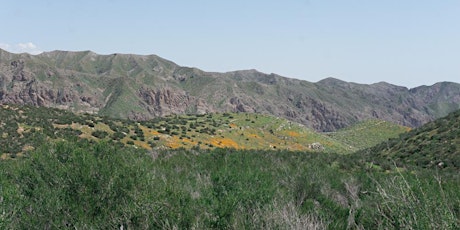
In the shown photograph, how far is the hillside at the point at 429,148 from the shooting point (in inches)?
1531

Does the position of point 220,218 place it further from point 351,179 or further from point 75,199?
point 351,179

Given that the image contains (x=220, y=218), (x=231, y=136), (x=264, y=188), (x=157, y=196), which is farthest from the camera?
(x=231, y=136)

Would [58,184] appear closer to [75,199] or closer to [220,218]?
[75,199]

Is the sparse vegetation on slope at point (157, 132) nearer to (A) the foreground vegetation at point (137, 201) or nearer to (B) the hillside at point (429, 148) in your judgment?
(A) the foreground vegetation at point (137, 201)

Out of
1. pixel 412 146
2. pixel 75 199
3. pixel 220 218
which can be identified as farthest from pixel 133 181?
pixel 412 146

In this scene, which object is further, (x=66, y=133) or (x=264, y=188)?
(x=66, y=133)

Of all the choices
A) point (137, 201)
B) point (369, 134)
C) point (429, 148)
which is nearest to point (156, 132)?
A: point (429, 148)

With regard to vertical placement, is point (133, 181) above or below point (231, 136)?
above

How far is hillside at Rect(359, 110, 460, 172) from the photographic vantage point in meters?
38.9

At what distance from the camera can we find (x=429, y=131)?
175 feet

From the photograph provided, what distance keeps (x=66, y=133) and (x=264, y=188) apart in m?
39.0

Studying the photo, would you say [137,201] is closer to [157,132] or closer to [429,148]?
[429,148]

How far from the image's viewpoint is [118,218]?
→ 48.8 feet

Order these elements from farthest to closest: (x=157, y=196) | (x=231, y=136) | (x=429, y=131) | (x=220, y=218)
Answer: (x=231, y=136), (x=429, y=131), (x=157, y=196), (x=220, y=218)
